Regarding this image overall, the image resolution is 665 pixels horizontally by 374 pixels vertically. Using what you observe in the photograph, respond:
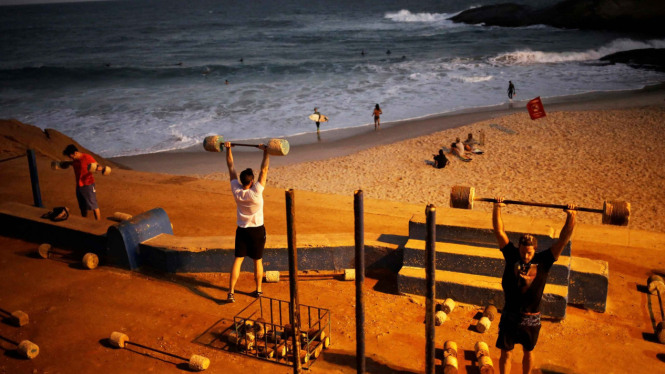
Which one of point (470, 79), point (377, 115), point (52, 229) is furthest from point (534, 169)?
point (470, 79)

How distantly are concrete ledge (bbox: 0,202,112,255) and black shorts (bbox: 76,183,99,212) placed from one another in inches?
11.2

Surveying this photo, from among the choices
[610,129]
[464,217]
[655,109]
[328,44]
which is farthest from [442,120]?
[328,44]

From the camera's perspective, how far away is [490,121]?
20.9 meters

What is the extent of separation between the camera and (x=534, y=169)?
1534 centimetres

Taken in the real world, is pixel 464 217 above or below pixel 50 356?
above

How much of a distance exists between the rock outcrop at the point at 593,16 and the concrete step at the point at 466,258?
54419 mm

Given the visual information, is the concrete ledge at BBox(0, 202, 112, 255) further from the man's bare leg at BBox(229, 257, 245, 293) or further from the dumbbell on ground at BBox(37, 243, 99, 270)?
the man's bare leg at BBox(229, 257, 245, 293)

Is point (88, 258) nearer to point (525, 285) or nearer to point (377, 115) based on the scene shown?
point (525, 285)

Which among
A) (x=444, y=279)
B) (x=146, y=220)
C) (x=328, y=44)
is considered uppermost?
(x=328, y=44)

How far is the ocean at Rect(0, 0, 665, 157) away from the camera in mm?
24662

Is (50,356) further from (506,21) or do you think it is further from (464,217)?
(506,21)

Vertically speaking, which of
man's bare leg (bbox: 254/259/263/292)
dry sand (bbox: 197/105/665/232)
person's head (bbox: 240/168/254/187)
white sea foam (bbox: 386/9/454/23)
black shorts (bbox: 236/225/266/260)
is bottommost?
dry sand (bbox: 197/105/665/232)

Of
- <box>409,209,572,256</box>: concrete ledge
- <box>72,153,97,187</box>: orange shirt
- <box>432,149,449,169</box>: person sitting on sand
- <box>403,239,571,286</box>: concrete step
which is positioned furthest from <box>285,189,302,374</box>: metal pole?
<box>432,149,449,169</box>: person sitting on sand

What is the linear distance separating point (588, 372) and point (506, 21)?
6655 centimetres
